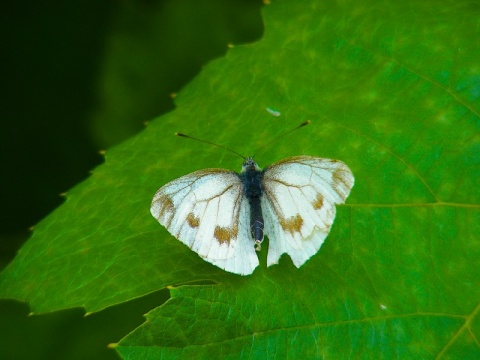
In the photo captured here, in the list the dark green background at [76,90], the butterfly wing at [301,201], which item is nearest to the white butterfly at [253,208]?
the butterfly wing at [301,201]

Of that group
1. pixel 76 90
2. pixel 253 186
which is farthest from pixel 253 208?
pixel 76 90

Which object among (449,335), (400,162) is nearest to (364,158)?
(400,162)

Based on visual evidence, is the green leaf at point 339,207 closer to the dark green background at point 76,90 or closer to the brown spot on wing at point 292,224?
the brown spot on wing at point 292,224

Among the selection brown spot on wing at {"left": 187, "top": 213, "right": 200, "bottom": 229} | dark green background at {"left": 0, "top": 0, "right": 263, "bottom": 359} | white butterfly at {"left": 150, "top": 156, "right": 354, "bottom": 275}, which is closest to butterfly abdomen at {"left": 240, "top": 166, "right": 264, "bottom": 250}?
white butterfly at {"left": 150, "top": 156, "right": 354, "bottom": 275}

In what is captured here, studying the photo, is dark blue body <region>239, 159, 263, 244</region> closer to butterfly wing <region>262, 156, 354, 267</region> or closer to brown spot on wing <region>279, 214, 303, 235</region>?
butterfly wing <region>262, 156, 354, 267</region>

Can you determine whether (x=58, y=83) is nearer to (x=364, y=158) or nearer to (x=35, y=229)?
(x=35, y=229)

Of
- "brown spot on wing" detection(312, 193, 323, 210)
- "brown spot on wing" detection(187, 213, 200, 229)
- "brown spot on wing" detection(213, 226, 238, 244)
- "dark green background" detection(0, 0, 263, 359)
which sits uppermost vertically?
"brown spot on wing" detection(312, 193, 323, 210)
